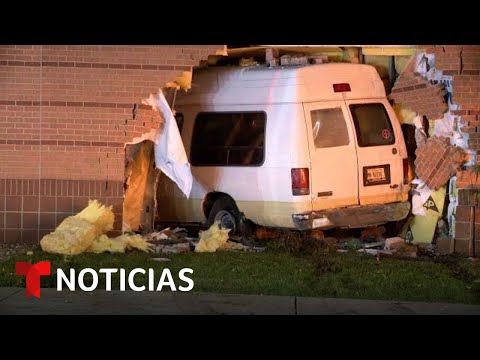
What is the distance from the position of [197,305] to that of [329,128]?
412cm

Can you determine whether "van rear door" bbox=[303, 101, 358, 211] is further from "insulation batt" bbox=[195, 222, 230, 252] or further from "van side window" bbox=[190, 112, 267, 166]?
"insulation batt" bbox=[195, 222, 230, 252]

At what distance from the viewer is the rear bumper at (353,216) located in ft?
48.9

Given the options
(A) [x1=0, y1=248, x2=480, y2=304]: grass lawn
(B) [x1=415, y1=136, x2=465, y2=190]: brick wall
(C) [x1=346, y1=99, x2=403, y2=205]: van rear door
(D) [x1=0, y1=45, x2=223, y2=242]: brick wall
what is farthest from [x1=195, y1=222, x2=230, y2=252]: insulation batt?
(B) [x1=415, y1=136, x2=465, y2=190]: brick wall

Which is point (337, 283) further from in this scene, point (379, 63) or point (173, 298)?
point (379, 63)

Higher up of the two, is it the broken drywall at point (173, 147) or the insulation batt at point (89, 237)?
the broken drywall at point (173, 147)

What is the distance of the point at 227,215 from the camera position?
51.9ft

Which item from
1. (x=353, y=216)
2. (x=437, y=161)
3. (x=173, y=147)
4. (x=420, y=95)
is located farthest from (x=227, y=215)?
(x=420, y=95)

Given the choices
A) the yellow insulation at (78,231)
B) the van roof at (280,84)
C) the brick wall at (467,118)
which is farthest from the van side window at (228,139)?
the brick wall at (467,118)

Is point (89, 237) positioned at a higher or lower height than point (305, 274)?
higher

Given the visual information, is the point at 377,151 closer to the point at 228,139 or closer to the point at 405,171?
the point at 405,171

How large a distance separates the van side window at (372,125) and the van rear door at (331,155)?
0.53 ft

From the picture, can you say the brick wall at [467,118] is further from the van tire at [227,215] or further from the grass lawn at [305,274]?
the van tire at [227,215]

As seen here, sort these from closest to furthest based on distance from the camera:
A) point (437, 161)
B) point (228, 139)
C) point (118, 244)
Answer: point (118, 244) → point (437, 161) → point (228, 139)
